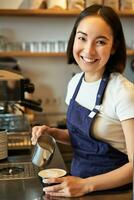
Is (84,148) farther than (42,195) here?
Yes

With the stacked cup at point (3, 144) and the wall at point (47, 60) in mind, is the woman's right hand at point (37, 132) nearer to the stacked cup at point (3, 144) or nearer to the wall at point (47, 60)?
the stacked cup at point (3, 144)

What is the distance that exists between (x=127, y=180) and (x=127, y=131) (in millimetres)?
138

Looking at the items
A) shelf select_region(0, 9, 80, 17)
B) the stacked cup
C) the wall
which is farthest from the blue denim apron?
→ the wall

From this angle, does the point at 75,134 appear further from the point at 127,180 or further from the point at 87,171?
the point at 127,180

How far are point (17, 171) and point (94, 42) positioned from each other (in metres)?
0.49

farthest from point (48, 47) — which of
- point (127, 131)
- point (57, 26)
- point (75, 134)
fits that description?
point (127, 131)

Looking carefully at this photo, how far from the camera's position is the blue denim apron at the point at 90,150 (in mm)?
1165

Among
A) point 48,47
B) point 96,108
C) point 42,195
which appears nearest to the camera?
point 42,195

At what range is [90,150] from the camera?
3.92 ft

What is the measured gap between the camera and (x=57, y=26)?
281 cm

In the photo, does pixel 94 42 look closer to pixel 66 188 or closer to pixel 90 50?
pixel 90 50

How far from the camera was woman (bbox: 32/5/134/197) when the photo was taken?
1039mm

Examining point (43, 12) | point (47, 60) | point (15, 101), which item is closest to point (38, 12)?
point (43, 12)

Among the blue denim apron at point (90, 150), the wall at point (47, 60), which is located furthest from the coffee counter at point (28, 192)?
the wall at point (47, 60)
